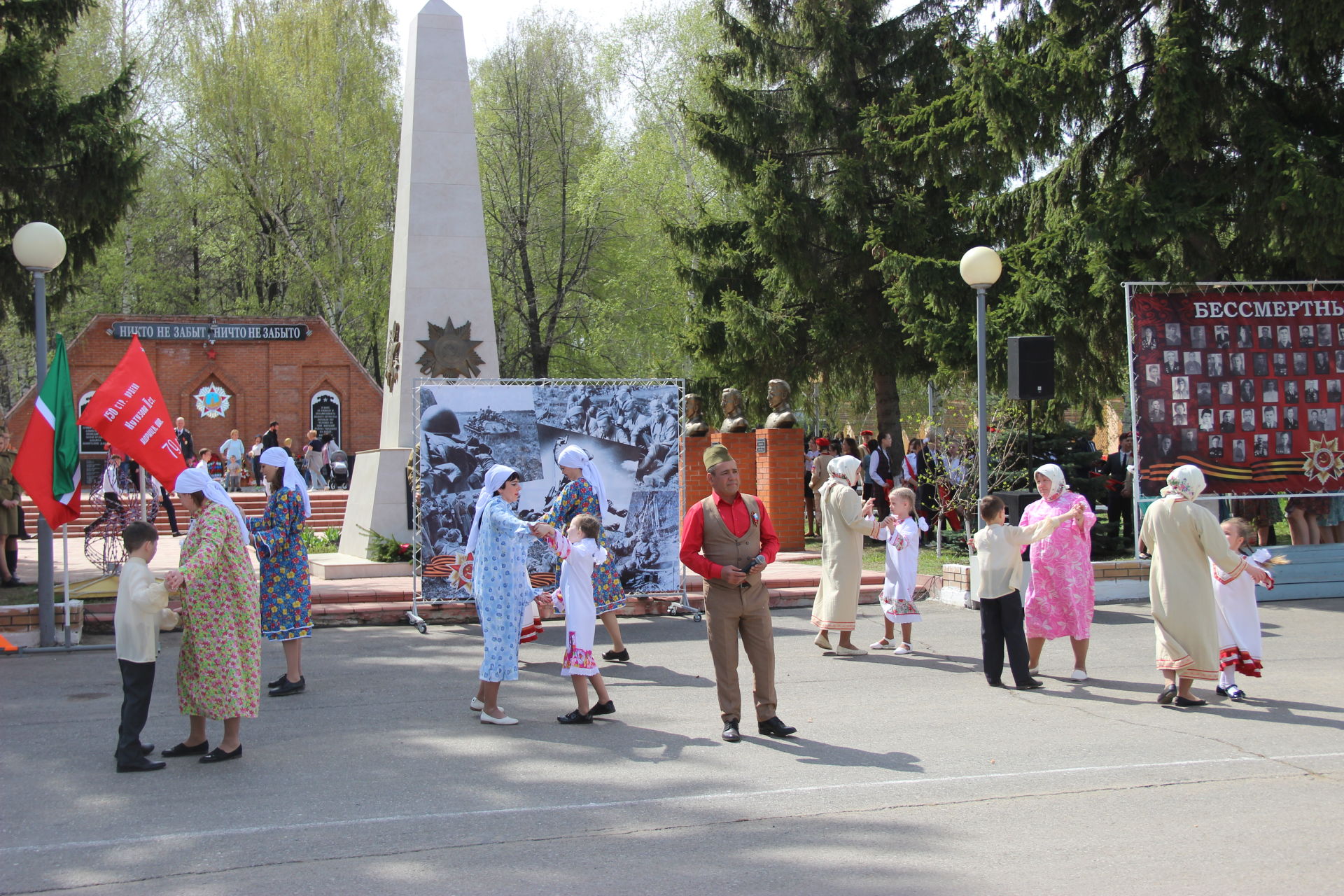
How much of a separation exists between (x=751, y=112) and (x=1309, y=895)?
19.7 metres

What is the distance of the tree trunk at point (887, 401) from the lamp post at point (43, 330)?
50.2 ft

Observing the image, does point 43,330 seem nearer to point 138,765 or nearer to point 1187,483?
point 138,765

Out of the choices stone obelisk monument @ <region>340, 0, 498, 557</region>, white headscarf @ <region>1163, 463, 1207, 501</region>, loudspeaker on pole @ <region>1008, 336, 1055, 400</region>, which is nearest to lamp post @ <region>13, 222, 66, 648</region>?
stone obelisk monument @ <region>340, 0, 498, 557</region>

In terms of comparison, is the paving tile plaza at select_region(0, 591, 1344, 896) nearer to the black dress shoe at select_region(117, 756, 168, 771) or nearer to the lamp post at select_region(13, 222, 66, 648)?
the black dress shoe at select_region(117, 756, 168, 771)

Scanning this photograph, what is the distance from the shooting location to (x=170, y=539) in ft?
70.8

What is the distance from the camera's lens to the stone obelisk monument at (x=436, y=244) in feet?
51.2

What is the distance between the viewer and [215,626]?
6523mm

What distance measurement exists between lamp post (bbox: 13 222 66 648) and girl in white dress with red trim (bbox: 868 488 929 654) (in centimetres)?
751

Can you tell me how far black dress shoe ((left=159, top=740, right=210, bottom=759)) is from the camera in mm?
6637

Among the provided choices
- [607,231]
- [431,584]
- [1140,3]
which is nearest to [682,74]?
Answer: [607,231]

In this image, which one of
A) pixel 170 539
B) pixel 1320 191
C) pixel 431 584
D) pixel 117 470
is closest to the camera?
pixel 431 584

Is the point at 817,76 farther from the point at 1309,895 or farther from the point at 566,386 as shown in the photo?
the point at 1309,895

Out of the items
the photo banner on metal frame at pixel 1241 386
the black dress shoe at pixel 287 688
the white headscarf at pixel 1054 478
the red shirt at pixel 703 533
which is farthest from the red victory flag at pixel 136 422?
the photo banner on metal frame at pixel 1241 386

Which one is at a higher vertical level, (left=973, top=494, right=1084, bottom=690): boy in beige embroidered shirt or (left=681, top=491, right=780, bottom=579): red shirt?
(left=681, top=491, right=780, bottom=579): red shirt
